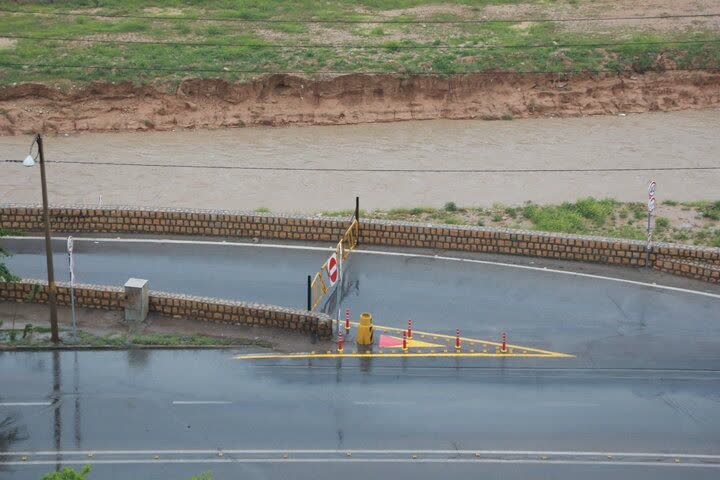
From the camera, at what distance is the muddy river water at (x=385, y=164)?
36.0 metres

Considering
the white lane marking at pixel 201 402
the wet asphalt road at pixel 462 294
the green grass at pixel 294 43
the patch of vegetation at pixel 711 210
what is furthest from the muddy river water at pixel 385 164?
the white lane marking at pixel 201 402

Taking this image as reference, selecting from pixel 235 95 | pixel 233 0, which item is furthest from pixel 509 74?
pixel 233 0

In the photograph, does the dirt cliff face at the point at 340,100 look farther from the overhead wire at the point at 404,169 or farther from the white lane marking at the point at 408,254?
the white lane marking at the point at 408,254

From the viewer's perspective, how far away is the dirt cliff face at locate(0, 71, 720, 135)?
44344 mm

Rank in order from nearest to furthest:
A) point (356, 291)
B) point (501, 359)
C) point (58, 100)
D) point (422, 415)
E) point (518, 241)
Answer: point (422, 415) → point (501, 359) → point (356, 291) → point (518, 241) → point (58, 100)

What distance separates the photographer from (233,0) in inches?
2138

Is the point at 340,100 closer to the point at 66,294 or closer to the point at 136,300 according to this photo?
the point at 66,294

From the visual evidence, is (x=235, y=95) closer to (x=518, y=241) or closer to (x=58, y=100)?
(x=58, y=100)

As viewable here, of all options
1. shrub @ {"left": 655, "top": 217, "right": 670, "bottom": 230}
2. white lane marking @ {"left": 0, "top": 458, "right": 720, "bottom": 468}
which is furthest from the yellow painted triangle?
shrub @ {"left": 655, "top": 217, "right": 670, "bottom": 230}

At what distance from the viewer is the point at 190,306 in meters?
23.5

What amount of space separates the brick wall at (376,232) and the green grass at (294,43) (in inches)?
703

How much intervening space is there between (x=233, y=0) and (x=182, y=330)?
34.1m

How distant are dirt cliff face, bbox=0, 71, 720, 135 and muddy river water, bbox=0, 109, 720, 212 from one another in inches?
27.2

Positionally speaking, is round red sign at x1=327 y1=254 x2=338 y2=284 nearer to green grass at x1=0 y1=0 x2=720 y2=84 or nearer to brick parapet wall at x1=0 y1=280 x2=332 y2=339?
brick parapet wall at x1=0 y1=280 x2=332 y2=339
